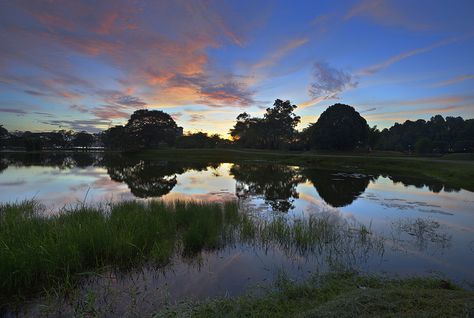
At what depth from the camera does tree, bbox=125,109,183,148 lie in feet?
315

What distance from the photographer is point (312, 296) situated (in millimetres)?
5508

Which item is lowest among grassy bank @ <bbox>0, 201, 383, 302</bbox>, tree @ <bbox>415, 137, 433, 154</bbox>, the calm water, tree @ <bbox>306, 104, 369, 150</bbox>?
the calm water

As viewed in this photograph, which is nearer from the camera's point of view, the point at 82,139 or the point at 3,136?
the point at 3,136

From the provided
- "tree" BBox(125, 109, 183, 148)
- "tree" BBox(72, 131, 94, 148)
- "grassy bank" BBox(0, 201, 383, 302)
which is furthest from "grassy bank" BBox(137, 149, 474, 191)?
"tree" BBox(72, 131, 94, 148)

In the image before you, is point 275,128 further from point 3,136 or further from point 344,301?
point 3,136

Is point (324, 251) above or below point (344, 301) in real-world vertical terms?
below

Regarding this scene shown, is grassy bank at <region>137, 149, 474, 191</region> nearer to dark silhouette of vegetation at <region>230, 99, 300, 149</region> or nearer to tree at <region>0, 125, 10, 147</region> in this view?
dark silhouette of vegetation at <region>230, 99, 300, 149</region>

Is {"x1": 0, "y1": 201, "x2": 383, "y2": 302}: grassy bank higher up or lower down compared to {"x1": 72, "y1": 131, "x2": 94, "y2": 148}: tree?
lower down

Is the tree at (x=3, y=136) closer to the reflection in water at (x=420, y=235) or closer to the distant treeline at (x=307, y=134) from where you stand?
the distant treeline at (x=307, y=134)

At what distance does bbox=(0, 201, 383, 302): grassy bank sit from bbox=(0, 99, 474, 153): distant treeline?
56049 mm

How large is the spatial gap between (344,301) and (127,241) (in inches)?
219

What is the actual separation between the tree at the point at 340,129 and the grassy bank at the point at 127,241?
54.1 metres

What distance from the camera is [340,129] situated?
6203 centimetres

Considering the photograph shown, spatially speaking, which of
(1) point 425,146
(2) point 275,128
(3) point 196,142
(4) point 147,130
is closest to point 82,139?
(4) point 147,130
